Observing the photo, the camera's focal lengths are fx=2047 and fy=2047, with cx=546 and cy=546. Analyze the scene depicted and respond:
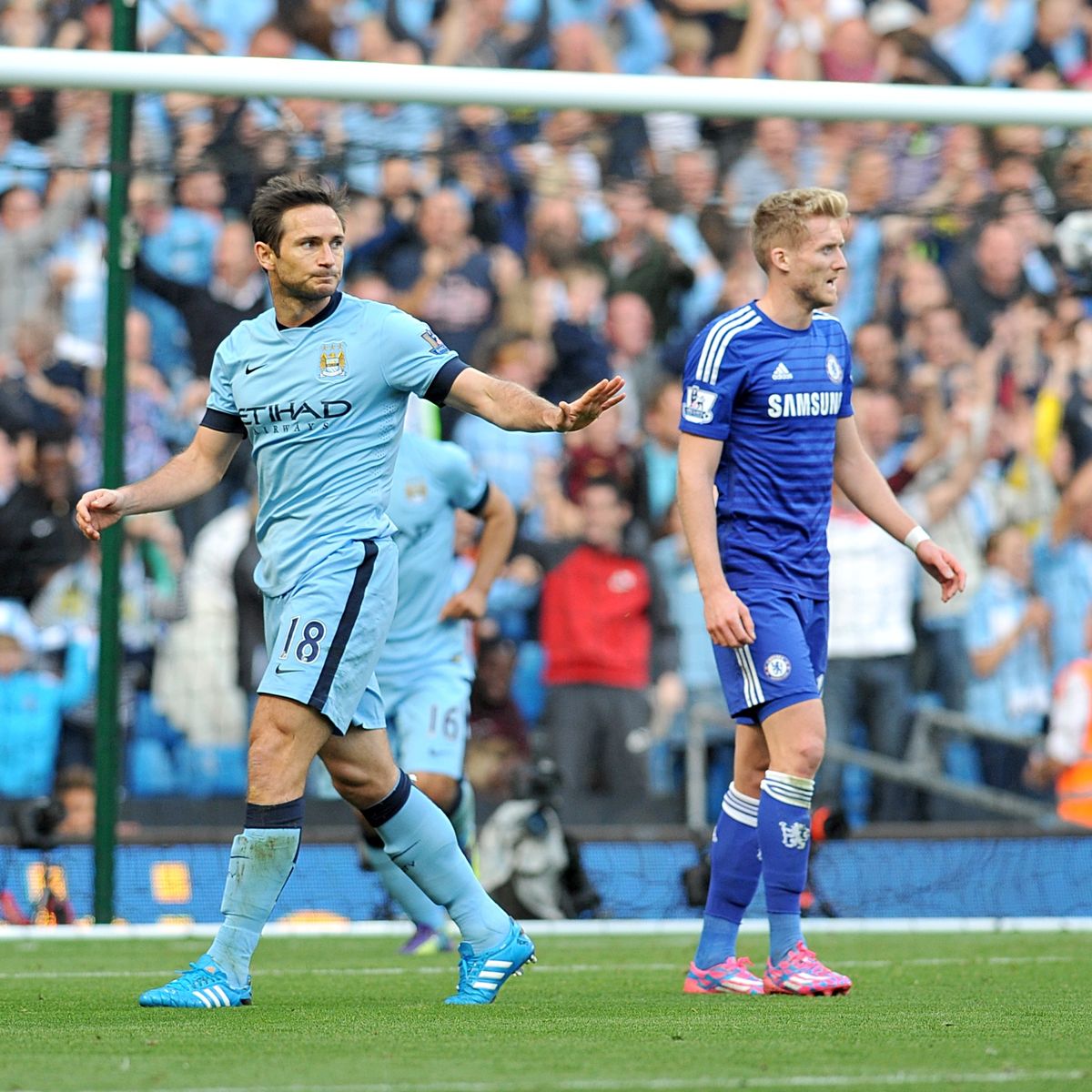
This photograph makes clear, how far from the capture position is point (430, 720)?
26.7ft

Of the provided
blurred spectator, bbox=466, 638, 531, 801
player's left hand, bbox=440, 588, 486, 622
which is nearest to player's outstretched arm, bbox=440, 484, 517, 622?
player's left hand, bbox=440, 588, 486, 622

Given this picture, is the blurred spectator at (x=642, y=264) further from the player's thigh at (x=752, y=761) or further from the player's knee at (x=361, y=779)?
the player's knee at (x=361, y=779)

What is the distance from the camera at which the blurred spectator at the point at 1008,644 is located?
11.9 m

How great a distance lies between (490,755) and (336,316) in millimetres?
5812

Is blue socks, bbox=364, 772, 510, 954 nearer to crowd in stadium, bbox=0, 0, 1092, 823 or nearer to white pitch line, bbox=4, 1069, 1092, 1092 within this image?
white pitch line, bbox=4, 1069, 1092, 1092

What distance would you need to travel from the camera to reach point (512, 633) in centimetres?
1162

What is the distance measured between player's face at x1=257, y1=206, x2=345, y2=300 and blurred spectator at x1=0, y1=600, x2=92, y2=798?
18.2 ft

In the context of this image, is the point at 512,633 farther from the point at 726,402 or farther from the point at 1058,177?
the point at 726,402

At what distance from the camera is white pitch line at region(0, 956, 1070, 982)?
7105mm

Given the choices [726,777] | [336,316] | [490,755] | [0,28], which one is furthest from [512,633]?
[336,316]

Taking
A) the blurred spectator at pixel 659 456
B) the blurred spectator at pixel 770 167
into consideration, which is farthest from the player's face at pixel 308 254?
the blurred spectator at pixel 770 167

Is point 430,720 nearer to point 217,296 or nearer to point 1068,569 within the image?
point 217,296

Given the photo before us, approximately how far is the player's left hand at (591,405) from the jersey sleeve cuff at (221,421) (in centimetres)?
117

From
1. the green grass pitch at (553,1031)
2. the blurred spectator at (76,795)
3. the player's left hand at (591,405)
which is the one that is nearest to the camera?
the green grass pitch at (553,1031)
